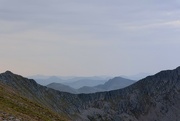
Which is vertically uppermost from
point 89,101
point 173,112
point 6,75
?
point 6,75

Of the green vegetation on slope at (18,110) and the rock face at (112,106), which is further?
the rock face at (112,106)

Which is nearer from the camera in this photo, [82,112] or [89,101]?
[82,112]

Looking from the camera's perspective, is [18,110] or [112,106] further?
[112,106]

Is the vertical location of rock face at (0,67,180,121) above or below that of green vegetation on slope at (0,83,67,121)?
below

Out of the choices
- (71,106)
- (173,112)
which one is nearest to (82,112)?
(71,106)

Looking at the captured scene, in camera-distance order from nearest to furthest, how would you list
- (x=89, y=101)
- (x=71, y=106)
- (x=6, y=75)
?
(x=6, y=75), (x=71, y=106), (x=89, y=101)

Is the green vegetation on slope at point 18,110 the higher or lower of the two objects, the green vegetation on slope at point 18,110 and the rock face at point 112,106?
the higher

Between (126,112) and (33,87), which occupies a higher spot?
(33,87)

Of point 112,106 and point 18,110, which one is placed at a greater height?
point 18,110

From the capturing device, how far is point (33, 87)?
13075cm

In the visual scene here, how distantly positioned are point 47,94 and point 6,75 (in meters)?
26.6

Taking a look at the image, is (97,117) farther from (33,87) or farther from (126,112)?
(33,87)

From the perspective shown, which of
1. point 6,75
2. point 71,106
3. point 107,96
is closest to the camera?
point 6,75

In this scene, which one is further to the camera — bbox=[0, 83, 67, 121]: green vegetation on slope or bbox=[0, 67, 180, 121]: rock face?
bbox=[0, 67, 180, 121]: rock face
